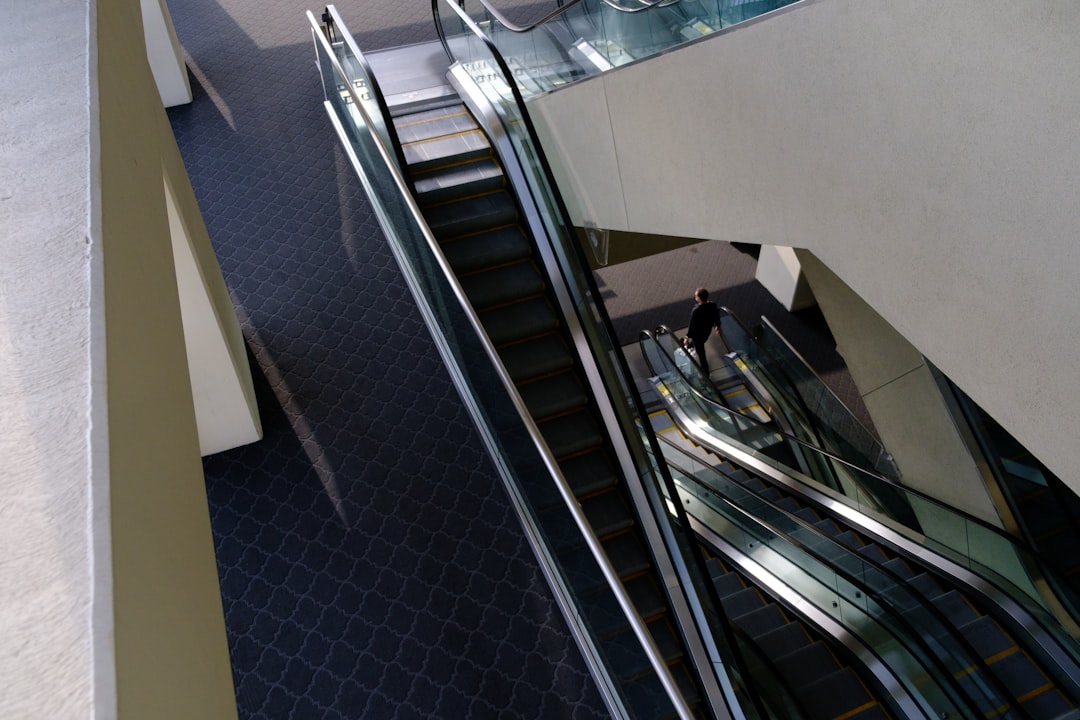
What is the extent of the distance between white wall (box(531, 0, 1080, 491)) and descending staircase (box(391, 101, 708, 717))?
5.77ft

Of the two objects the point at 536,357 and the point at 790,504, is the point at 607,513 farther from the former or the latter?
the point at 790,504

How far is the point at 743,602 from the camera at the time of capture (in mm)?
6566

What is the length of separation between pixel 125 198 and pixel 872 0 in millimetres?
3146

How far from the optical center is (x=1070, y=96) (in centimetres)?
280

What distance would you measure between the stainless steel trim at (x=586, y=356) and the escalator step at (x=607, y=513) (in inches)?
5.2

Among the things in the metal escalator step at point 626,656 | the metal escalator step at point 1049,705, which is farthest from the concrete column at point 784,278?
the metal escalator step at point 626,656

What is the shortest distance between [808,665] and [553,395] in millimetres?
2555

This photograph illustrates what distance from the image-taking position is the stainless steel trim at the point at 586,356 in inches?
193

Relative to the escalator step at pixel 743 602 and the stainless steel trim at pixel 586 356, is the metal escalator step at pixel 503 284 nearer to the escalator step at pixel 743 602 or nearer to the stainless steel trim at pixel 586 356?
the stainless steel trim at pixel 586 356

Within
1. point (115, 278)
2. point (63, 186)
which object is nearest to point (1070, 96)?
point (115, 278)

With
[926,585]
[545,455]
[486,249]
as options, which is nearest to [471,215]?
[486,249]

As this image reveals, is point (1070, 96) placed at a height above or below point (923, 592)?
above

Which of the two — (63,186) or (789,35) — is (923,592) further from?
(63,186)

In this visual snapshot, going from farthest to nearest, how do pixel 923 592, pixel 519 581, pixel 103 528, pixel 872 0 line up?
pixel 923 592
pixel 519 581
pixel 872 0
pixel 103 528
